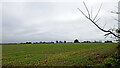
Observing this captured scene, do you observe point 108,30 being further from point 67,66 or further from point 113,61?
point 67,66

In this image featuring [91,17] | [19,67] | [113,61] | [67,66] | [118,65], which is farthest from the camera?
[19,67]

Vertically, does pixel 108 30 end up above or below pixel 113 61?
above

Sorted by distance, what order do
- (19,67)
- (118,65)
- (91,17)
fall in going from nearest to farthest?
(91,17)
(118,65)
(19,67)

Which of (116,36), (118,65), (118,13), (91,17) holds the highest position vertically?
(118,13)

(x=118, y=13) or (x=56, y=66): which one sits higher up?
(x=118, y=13)

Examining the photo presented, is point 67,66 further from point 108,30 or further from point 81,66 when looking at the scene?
point 108,30

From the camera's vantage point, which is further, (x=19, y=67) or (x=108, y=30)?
(x=19, y=67)

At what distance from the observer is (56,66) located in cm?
824

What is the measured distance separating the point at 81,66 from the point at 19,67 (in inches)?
196

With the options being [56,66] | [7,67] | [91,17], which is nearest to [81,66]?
[56,66]

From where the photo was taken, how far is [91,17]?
5.89m

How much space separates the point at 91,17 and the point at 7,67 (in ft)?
26.4

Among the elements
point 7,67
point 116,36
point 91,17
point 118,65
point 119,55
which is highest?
point 91,17

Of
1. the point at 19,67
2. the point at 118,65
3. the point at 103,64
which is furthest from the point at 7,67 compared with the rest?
the point at 118,65
